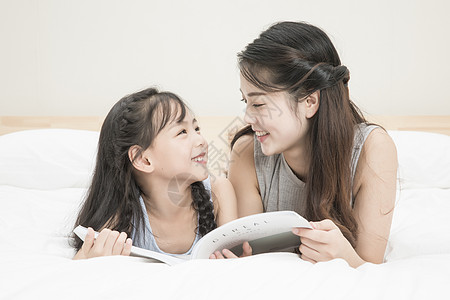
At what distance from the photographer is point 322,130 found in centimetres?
106

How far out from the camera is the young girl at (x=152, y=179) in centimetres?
114

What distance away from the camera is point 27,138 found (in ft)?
5.65

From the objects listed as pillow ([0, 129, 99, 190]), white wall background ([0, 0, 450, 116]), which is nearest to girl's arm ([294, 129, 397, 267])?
pillow ([0, 129, 99, 190])

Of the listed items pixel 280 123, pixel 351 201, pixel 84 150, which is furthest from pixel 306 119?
pixel 84 150

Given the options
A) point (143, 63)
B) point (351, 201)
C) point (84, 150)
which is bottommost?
point (84, 150)

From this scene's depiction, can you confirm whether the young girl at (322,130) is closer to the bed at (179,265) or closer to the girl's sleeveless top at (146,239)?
the bed at (179,265)

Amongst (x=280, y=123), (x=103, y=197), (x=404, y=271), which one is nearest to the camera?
(x=404, y=271)

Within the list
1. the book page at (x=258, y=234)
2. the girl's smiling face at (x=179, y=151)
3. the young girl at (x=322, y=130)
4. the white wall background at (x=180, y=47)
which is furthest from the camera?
the white wall background at (x=180, y=47)

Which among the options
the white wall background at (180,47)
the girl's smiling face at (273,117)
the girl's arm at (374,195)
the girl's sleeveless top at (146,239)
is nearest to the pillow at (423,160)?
the white wall background at (180,47)

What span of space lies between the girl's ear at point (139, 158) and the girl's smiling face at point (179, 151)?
0.01 m

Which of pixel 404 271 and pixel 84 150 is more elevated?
pixel 404 271

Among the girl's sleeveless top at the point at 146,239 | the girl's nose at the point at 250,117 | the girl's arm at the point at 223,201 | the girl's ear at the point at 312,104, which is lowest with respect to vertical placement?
the girl's sleeveless top at the point at 146,239

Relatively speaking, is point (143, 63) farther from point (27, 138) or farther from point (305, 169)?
point (305, 169)

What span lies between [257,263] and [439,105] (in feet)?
6.20
